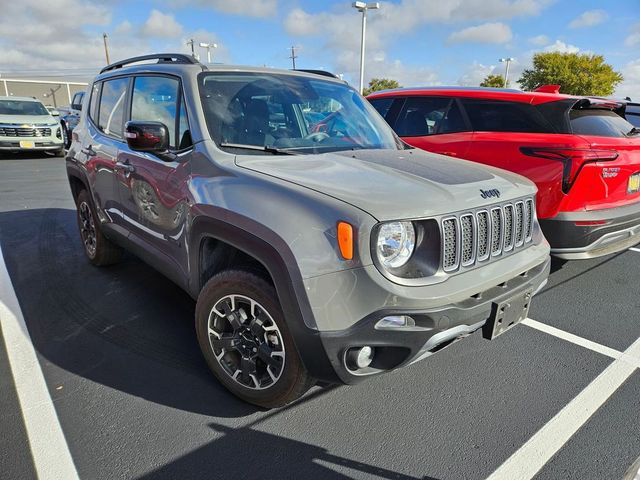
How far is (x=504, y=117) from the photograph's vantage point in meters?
4.25

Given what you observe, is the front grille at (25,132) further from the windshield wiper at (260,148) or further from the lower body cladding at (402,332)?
the lower body cladding at (402,332)

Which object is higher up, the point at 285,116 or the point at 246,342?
the point at 285,116

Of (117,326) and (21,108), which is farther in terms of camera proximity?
(21,108)

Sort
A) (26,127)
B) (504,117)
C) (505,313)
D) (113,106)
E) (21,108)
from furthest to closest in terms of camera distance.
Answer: (21,108) → (26,127) → (504,117) → (113,106) → (505,313)

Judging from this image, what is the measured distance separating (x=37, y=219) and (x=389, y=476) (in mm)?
6374

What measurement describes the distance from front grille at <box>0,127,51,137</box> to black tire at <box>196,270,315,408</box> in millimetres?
13280

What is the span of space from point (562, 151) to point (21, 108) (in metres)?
15.3

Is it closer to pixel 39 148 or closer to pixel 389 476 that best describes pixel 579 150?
pixel 389 476

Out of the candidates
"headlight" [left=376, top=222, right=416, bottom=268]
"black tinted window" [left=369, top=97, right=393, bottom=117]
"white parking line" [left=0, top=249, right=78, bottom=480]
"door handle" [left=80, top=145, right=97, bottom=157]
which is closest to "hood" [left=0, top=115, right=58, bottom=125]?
"door handle" [left=80, top=145, right=97, bottom=157]

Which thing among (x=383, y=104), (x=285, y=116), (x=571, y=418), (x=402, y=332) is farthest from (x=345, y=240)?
(x=383, y=104)

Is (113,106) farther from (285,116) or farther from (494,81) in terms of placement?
(494,81)

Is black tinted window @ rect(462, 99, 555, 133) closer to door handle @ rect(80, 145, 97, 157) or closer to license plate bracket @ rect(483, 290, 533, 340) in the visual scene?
license plate bracket @ rect(483, 290, 533, 340)

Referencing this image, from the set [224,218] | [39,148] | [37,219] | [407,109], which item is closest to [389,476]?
[224,218]

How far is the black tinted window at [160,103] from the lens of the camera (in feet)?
9.41
